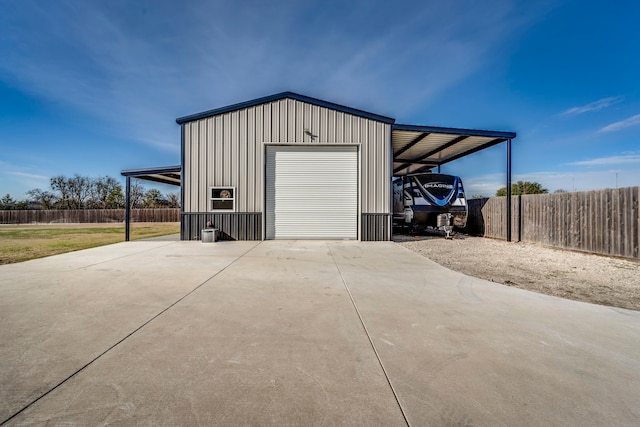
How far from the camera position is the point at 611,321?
3078 mm

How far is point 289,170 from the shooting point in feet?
34.1

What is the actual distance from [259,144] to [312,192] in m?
2.79

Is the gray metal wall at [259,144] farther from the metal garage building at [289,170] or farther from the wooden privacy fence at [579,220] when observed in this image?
the wooden privacy fence at [579,220]

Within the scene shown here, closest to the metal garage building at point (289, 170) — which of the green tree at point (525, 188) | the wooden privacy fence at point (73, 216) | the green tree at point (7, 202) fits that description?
the wooden privacy fence at point (73, 216)

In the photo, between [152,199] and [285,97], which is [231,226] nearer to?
[285,97]

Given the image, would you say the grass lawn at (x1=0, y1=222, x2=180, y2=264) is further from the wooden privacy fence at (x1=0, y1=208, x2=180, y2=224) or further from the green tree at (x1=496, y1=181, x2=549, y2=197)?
the green tree at (x1=496, y1=181, x2=549, y2=197)

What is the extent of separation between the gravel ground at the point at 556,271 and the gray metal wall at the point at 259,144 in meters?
3.61

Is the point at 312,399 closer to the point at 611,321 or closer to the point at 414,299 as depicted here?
the point at 414,299

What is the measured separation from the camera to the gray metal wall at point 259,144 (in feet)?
33.3

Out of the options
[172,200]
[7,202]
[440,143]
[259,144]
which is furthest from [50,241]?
[7,202]

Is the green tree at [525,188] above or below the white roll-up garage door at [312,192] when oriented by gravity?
above

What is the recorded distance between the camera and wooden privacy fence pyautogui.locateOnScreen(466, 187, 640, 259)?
266 inches

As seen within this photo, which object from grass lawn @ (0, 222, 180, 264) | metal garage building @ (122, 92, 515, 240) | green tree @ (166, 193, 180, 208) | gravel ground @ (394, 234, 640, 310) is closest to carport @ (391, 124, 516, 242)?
metal garage building @ (122, 92, 515, 240)

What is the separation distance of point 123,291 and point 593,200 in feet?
38.4
